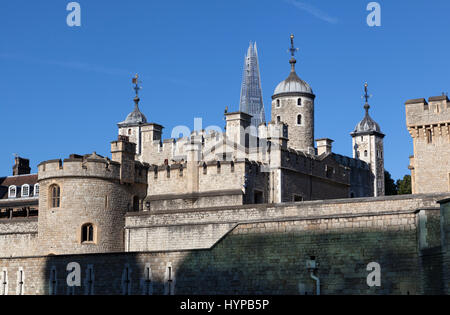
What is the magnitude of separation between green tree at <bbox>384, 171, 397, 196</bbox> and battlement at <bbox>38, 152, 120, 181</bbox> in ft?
148

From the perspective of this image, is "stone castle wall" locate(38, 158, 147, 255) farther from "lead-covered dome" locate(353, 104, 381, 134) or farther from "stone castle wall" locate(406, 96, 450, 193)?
"lead-covered dome" locate(353, 104, 381, 134)

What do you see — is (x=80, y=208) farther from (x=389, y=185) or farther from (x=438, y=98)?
(x=389, y=185)

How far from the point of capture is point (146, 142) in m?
62.2

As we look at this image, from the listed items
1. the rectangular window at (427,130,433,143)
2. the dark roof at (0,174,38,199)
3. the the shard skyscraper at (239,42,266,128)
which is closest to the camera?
the rectangular window at (427,130,433,143)

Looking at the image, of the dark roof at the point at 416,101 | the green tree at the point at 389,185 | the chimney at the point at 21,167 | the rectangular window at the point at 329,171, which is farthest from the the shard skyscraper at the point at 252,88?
the dark roof at the point at 416,101

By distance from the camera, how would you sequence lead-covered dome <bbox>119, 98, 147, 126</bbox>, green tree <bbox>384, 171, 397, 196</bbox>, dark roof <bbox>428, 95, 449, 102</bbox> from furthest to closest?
green tree <bbox>384, 171, 397, 196</bbox> → lead-covered dome <bbox>119, 98, 147, 126</bbox> → dark roof <bbox>428, 95, 449, 102</bbox>

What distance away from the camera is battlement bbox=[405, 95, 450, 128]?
40.5 metres

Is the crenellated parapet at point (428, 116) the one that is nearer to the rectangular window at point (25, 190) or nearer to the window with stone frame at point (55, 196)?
the window with stone frame at point (55, 196)

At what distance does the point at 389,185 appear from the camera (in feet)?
271

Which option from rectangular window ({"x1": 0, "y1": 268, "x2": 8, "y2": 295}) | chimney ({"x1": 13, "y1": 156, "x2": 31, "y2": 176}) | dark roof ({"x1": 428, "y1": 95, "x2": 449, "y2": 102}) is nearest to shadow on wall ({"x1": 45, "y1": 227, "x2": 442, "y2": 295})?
rectangular window ({"x1": 0, "y1": 268, "x2": 8, "y2": 295})

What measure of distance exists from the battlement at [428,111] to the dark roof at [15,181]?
106 feet

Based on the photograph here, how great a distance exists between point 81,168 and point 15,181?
25.0 metres

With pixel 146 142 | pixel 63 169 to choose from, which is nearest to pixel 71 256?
pixel 63 169

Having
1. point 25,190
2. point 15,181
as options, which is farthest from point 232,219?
point 15,181
